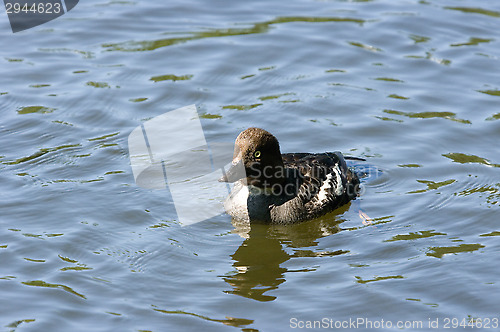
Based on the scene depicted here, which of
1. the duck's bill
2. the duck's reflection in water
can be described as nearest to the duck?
the duck's bill

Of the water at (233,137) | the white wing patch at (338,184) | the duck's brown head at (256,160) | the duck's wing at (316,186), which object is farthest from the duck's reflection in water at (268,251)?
the duck's brown head at (256,160)

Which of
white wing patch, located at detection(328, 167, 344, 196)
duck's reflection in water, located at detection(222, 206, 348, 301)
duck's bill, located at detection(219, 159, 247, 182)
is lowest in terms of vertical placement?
duck's reflection in water, located at detection(222, 206, 348, 301)

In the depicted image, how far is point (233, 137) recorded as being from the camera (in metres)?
11.9

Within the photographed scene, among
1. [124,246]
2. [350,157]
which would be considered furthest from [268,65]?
[124,246]

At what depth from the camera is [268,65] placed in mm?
14016

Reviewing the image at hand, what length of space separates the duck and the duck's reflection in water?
134mm

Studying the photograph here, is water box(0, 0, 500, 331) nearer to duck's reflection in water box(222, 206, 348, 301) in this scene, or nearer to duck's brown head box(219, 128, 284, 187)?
duck's reflection in water box(222, 206, 348, 301)

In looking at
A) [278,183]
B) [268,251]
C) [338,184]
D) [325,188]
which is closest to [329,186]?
[325,188]

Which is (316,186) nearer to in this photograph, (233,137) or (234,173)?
(234,173)

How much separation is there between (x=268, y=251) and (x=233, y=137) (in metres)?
2.80

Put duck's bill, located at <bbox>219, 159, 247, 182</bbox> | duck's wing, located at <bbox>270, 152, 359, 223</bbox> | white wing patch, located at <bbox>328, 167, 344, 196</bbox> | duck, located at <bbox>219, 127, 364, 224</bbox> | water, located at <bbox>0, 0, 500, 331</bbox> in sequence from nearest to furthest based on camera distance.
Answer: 1. water, located at <bbox>0, 0, 500, 331</bbox>
2. duck's bill, located at <bbox>219, 159, 247, 182</bbox>
3. duck, located at <bbox>219, 127, 364, 224</bbox>
4. duck's wing, located at <bbox>270, 152, 359, 223</bbox>
5. white wing patch, located at <bbox>328, 167, 344, 196</bbox>

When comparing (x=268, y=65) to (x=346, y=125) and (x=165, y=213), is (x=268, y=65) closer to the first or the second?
(x=346, y=125)

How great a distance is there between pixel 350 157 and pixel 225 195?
6.14 feet

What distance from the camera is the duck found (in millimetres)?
9789
